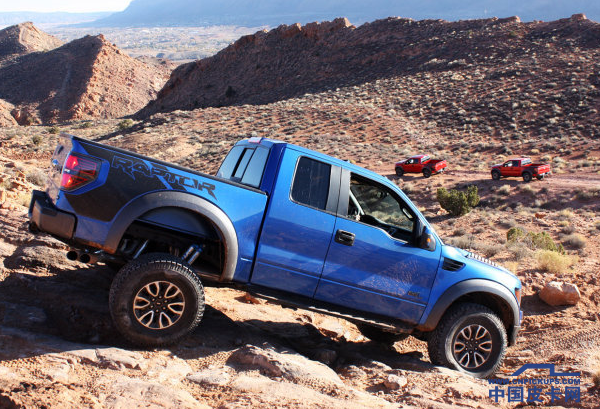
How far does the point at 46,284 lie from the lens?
5.76 metres

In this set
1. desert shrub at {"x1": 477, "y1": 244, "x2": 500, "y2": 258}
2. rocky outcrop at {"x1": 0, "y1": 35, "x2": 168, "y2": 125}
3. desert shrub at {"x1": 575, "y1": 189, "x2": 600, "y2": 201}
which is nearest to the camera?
desert shrub at {"x1": 477, "y1": 244, "x2": 500, "y2": 258}

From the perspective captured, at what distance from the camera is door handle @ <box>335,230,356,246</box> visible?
509 centimetres

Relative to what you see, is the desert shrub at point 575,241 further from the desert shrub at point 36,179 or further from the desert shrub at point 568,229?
the desert shrub at point 36,179

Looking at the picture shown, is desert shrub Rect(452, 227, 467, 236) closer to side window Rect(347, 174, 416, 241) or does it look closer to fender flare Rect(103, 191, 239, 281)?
side window Rect(347, 174, 416, 241)

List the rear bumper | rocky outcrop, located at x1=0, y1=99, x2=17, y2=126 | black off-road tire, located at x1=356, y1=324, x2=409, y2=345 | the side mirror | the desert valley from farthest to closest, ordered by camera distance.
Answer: rocky outcrop, located at x1=0, y1=99, x2=17, y2=126, black off-road tire, located at x1=356, y1=324, x2=409, y2=345, the side mirror, the rear bumper, the desert valley

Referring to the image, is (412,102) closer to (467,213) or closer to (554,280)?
(467,213)

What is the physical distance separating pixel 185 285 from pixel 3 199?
6.16 meters

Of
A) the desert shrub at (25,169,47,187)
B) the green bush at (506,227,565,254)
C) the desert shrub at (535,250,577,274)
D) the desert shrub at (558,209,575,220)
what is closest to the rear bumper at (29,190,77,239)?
the desert shrub at (535,250,577,274)

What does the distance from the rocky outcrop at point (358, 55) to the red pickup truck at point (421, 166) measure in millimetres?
20250

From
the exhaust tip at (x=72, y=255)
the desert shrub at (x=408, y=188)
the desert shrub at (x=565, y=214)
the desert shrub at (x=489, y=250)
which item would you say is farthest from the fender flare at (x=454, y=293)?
the desert shrub at (x=408, y=188)

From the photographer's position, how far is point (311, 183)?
520cm

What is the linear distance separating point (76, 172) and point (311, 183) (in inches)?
87.1

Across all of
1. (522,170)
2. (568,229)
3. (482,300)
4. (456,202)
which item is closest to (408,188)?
(456,202)

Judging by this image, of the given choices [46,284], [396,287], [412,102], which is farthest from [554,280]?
[412,102]
